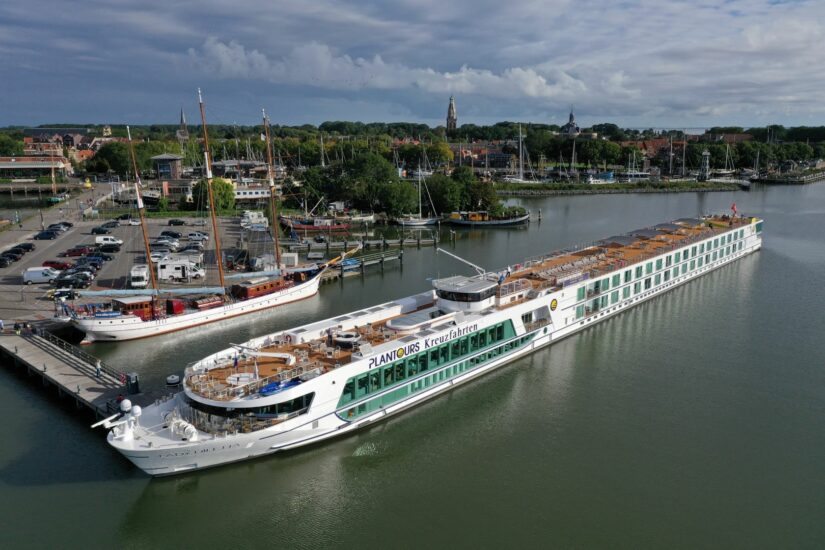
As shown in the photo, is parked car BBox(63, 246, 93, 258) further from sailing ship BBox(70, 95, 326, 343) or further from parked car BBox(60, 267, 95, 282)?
sailing ship BBox(70, 95, 326, 343)

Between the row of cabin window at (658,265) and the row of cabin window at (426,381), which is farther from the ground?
the row of cabin window at (658,265)

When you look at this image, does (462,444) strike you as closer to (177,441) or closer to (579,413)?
(579,413)

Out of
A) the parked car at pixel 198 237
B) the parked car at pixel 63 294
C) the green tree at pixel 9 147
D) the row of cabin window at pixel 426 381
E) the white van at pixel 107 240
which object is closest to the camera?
the row of cabin window at pixel 426 381

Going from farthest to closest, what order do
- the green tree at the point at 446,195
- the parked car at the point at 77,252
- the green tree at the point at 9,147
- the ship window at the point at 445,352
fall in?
1. the green tree at the point at 9,147
2. the green tree at the point at 446,195
3. the parked car at the point at 77,252
4. the ship window at the point at 445,352

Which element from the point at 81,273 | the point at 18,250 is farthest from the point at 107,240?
the point at 81,273

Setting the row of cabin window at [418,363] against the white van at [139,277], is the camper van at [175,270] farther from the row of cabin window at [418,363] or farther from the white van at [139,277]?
the row of cabin window at [418,363]

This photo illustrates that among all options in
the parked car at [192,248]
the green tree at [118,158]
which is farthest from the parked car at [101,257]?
the green tree at [118,158]

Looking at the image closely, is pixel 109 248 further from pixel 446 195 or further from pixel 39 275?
pixel 446 195
